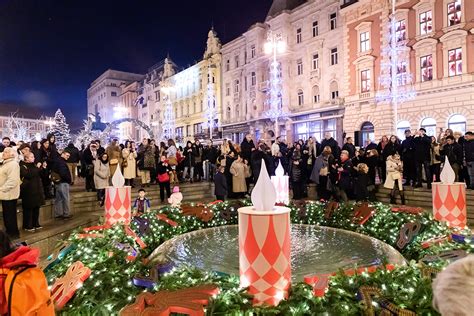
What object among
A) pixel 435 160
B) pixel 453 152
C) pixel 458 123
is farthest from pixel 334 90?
pixel 453 152

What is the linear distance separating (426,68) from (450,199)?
19814mm

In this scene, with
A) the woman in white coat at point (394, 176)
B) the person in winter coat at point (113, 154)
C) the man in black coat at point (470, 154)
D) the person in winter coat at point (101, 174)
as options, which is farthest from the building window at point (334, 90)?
the person in winter coat at point (101, 174)

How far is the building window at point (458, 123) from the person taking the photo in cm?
2069

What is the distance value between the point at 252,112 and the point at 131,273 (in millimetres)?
34890

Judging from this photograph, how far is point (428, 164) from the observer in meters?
11.7

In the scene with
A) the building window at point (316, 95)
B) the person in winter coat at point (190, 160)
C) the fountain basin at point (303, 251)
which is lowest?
the fountain basin at point (303, 251)

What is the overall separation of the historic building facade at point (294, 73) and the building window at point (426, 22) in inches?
266

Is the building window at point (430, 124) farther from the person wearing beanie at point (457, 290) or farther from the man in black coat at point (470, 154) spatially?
the person wearing beanie at point (457, 290)

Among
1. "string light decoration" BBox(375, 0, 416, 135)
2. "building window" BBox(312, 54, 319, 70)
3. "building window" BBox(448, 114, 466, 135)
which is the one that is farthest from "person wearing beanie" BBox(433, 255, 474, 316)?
"building window" BBox(312, 54, 319, 70)

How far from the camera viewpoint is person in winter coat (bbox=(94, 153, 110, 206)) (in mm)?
Result: 11227

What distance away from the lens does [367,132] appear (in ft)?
85.9

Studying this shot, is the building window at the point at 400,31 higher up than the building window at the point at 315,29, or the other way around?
the building window at the point at 315,29

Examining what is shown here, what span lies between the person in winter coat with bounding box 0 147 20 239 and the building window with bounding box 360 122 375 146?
2326 centimetres

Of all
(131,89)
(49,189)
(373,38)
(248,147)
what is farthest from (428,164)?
(131,89)
